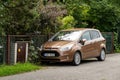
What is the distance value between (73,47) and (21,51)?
229 centimetres

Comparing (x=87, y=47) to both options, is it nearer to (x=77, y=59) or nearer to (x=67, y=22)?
(x=77, y=59)

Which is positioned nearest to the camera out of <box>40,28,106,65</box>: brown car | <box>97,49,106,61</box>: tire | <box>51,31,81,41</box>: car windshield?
<box>40,28,106,65</box>: brown car

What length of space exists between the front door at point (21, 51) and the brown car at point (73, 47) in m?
0.83

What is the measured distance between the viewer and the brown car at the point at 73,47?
1791cm

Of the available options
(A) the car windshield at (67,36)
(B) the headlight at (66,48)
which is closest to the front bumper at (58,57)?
(B) the headlight at (66,48)

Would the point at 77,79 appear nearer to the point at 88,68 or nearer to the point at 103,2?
the point at 88,68

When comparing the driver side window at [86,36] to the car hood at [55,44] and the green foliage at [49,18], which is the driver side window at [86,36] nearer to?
the car hood at [55,44]

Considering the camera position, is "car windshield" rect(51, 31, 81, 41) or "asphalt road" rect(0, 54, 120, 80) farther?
"car windshield" rect(51, 31, 81, 41)

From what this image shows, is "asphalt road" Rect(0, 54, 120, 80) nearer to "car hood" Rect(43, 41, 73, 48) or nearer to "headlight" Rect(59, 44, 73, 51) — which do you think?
"headlight" Rect(59, 44, 73, 51)

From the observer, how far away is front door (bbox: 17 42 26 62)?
17.7 metres

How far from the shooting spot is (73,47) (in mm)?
18141

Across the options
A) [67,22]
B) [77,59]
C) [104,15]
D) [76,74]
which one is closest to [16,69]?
[76,74]

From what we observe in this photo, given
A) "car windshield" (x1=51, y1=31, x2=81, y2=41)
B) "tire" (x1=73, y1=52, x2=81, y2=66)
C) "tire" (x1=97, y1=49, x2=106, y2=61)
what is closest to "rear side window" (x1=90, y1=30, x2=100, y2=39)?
"tire" (x1=97, y1=49, x2=106, y2=61)

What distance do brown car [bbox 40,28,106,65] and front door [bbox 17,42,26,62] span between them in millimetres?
828
